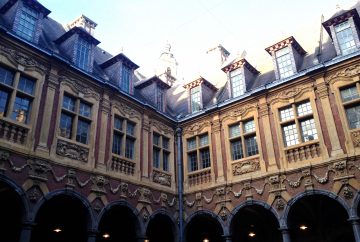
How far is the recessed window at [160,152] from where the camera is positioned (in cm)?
1325

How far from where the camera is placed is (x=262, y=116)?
1223 centimetres

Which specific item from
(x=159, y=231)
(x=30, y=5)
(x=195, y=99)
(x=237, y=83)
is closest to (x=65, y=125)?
(x=30, y=5)

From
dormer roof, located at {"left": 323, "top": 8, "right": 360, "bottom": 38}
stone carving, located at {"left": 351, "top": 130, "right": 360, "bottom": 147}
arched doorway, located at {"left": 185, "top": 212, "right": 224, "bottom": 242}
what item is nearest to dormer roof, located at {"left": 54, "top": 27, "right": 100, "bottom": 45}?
arched doorway, located at {"left": 185, "top": 212, "right": 224, "bottom": 242}

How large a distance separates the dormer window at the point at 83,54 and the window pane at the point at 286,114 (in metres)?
6.92

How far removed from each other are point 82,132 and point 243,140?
5636mm

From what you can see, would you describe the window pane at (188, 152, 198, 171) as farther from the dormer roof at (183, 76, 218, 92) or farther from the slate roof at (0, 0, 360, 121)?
the dormer roof at (183, 76, 218, 92)

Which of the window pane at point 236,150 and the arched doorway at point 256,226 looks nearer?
the window pane at point 236,150

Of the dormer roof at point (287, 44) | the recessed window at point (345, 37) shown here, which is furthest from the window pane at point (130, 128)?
the recessed window at point (345, 37)

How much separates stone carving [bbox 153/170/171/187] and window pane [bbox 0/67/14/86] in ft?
19.1

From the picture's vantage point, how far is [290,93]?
1182 centimetres

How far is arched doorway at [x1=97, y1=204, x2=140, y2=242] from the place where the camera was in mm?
11227

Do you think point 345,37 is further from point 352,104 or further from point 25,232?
point 25,232

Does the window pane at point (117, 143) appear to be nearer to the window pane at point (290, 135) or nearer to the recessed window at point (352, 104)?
the window pane at point (290, 135)

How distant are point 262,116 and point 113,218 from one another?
6.37 m
